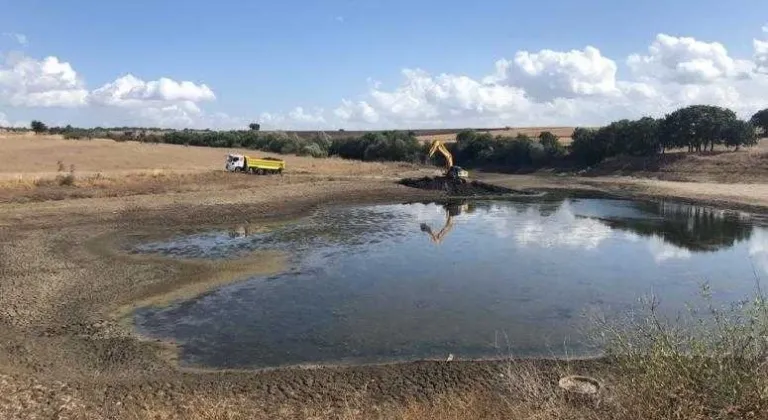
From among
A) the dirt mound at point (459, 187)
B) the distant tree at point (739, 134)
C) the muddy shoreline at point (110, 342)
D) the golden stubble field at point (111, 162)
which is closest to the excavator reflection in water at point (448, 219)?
the dirt mound at point (459, 187)

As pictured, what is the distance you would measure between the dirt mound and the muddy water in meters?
13.9

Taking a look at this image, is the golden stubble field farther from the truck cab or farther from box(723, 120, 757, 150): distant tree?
box(723, 120, 757, 150): distant tree

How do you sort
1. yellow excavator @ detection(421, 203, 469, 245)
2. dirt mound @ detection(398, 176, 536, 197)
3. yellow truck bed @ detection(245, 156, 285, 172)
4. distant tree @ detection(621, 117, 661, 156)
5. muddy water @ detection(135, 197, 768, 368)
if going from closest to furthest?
muddy water @ detection(135, 197, 768, 368)
yellow excavator @ detection(421, 203, 469, 245)
dirt mound @ detection(398, 176, 536, 197)
yellow truck bed @ detection(245, 156, 285, 172)
distant tree @ detection(621, 117, 661, 156)

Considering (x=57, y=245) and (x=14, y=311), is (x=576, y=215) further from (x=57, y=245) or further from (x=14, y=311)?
(x=14, y=311)

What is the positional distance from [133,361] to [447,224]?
71.6 ft

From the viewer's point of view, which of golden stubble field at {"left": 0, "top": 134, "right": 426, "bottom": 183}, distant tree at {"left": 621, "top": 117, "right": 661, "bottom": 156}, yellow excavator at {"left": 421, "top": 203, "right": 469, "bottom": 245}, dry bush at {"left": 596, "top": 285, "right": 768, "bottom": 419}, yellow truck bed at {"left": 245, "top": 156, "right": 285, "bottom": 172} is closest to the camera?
dry bush at {"left": 596, "top": 285, "right": 768, "bottom": 419}

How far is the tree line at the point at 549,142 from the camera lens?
205ft

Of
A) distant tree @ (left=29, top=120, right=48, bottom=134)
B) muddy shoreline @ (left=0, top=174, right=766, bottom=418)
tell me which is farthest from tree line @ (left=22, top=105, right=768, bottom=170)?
muddy shoreline @ (left=0, top=174, right=766, bottom=418)

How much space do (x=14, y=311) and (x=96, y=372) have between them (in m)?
4.57

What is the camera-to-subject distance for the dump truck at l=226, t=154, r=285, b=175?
47.7m

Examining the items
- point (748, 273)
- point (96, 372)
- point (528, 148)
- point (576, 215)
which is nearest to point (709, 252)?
point (748, 273)

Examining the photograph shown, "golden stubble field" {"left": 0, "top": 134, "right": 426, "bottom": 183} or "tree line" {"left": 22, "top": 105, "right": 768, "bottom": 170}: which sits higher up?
"tree line" {"left": 22, "top": 105, "right": 768, "bottom": 170}

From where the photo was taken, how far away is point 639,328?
22.6ft

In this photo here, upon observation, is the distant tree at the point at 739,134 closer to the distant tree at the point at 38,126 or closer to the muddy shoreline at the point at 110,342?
Answer: the muddy shoreline at the point at 110,342
